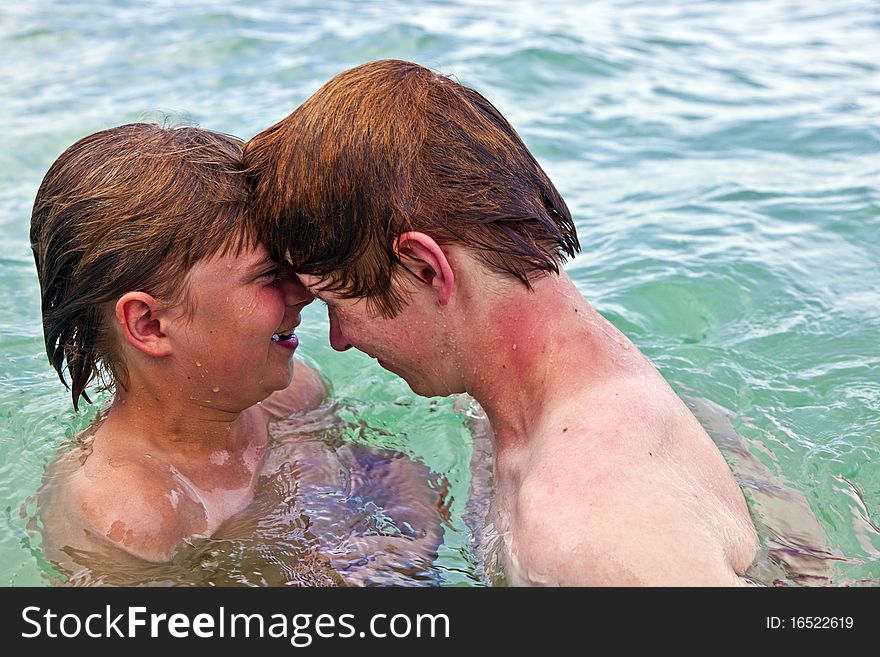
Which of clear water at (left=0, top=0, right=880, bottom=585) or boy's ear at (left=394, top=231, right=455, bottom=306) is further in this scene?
clear water at (left=0, top=0, right=880, bottom=585)

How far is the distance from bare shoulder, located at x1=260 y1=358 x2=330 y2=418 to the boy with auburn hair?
111 cm

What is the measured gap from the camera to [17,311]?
560 cm

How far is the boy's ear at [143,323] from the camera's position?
11.0ft

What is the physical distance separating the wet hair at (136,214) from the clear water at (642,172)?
0.78 meters

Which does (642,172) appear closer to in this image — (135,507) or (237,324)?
(237,324)

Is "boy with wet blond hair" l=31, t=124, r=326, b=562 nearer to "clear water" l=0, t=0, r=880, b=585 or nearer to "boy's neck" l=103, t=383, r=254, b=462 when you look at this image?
"boy's neck" l=103, t=383, r=254, b=462

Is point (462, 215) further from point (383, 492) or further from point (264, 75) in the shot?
point (264, 75)

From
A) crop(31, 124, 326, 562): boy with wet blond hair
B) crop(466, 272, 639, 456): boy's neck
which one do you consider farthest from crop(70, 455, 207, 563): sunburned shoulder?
crop(466, 272, 639, 456): boy's neck

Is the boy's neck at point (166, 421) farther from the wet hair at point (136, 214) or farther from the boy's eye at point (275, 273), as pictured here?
the boy's eye at point (275, 273)

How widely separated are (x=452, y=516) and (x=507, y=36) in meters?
7.52

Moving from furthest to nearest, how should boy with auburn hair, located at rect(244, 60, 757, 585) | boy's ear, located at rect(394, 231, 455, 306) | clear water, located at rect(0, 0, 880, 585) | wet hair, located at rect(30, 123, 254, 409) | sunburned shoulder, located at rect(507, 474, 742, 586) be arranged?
clear water, located at rect(0, 0, 880, 585) → wet hair, located at rect(30, 123, 254, 409) → boy's ear, located at rect(394, 231, 455, 306) → boy with auburn hair, located at rect(244, 60, 757, 585) → sunburned shoulder, located at rect(507, 474, 742, 586)

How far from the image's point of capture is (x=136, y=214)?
3.31 meters

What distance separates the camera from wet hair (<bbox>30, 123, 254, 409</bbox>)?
3.31 meters

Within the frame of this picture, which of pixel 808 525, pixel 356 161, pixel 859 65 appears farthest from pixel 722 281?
pixel 859 65
